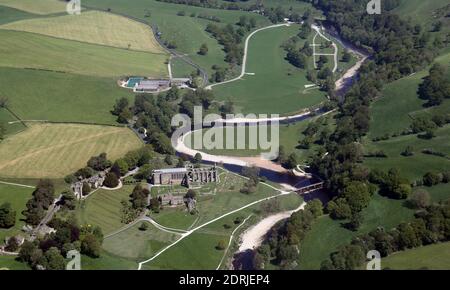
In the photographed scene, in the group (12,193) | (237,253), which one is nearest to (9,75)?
(12,193)

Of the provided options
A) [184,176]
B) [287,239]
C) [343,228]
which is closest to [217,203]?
[184,176]

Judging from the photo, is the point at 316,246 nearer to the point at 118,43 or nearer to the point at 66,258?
the point at 66,258

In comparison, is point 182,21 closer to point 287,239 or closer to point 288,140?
point 288,140

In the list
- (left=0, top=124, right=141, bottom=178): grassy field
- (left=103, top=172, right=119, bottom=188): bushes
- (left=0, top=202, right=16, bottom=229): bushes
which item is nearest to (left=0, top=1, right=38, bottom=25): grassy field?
(left=0, top=124, right=141, bottom=178): grassy field

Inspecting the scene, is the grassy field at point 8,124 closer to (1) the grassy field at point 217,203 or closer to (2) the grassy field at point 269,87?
(1) the grassy field at point 217,203

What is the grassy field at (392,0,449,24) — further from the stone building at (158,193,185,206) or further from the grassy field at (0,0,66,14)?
the stone building at (158,193,185,206)
